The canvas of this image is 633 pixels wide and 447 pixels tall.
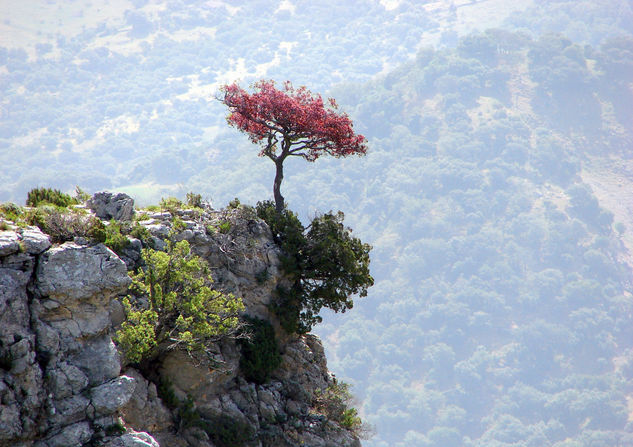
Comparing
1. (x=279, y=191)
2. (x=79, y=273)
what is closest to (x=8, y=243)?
(x=79, y=273)

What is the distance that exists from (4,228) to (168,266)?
4.31 m

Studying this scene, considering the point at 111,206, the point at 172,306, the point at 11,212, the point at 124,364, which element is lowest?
the point at 124,364

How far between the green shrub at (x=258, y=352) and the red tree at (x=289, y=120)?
4.49m

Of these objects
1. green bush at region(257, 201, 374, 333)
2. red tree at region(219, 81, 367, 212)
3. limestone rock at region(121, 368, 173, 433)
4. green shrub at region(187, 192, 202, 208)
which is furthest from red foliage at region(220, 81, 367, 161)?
limestone rock at region(121, 368, 173, 433)

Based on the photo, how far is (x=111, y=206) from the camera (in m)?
21.3

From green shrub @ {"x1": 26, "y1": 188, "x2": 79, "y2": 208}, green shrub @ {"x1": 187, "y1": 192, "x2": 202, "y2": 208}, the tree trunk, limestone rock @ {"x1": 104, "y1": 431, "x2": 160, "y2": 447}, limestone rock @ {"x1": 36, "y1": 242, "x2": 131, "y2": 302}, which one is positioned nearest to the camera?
limestone rock @ {"x1": 104, "y1": 431, "x2": 160, "y2": 447}

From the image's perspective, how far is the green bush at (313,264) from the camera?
2409 cm

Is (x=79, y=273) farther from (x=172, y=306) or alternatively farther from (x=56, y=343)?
(x=172, y=306)

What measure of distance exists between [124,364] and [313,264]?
8034 mm

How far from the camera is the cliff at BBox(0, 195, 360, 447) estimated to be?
51.5ft

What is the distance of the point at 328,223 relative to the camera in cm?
2458

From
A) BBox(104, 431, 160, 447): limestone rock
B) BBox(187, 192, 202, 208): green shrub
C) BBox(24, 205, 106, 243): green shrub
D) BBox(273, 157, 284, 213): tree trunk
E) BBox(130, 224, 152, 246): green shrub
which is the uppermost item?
BBox(273, 157, 284, 213): tree trunk

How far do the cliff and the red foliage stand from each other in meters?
3.40

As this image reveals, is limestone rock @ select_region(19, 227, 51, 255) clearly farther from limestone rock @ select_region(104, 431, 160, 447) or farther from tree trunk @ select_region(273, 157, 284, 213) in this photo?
tree trunk @ select_region(273, 157, 284, 213)
